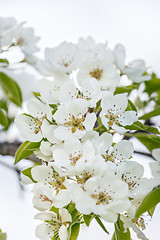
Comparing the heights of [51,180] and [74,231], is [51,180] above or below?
above

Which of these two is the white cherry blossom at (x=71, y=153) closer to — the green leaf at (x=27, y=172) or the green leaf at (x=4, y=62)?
the green leaf at (x=27, y=172)

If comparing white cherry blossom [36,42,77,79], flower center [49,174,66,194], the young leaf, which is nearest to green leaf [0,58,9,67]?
the young leaf

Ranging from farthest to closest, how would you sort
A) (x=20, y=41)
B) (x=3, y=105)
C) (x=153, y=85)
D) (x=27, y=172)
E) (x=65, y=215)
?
(x=3, y=105) < (x=153, y=85) < (x=20, y=41) < (x=27, y=172) < (x=65, y=215)

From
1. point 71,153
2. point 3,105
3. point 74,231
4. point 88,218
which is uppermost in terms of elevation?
point 71,153

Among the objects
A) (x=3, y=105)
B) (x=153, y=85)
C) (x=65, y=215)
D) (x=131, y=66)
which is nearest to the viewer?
(x=65, y=215)

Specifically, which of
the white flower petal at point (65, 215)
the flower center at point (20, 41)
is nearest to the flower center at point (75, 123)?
the white flower petal at point (65, 215)

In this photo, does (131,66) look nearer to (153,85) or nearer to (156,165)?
(153,85)

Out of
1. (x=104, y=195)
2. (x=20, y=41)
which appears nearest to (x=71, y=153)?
(x=104, y=195)
